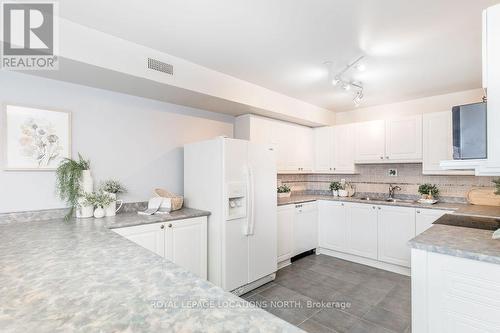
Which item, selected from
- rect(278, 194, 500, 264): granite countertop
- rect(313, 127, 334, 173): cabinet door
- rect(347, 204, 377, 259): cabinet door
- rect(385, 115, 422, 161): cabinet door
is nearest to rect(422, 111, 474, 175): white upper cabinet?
rect(385, 115, 422, 161): cabinet door

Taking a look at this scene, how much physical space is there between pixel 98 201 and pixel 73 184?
0.27 meters

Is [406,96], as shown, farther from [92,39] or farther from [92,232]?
[92,232]

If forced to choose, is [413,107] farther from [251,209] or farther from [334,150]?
[251,209]

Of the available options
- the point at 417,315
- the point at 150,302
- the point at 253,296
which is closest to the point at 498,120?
the point at 417,315

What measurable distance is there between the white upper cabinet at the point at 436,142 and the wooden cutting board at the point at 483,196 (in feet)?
0.96

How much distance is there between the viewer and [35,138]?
234 centimetres

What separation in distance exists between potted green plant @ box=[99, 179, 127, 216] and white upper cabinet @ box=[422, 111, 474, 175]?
396cm

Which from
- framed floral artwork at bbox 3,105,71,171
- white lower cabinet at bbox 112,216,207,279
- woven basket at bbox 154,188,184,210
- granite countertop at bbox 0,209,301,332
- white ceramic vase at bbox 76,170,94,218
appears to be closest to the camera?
granite countertop at bbox 0,209,301,332

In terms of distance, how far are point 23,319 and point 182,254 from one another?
1.90m

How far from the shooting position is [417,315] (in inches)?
61.1

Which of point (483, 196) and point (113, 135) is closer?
point (113, 135)

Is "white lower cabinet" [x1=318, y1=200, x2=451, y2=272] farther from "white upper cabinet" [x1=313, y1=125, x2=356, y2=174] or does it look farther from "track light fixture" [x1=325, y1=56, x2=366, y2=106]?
"track light fixture" [x1=325, y1=56, x2=366, y2=106]

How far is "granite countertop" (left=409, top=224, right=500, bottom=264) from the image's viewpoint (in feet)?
4.43

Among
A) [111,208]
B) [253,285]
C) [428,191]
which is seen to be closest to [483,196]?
[428,191]
